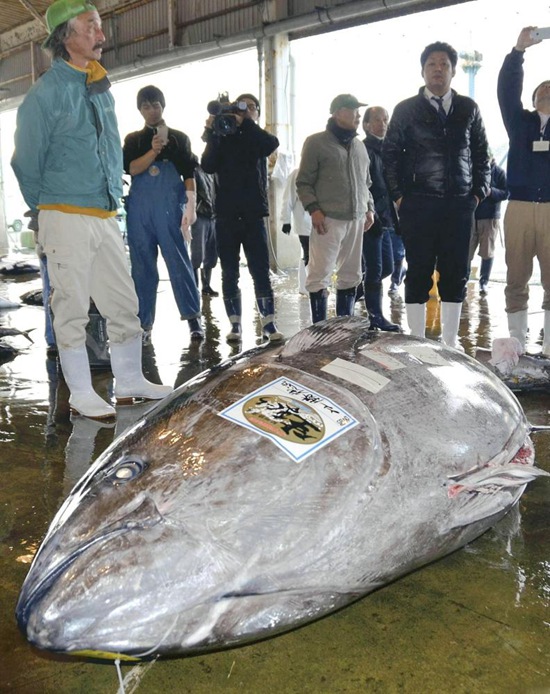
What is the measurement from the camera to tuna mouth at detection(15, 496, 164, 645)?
1.28 meters

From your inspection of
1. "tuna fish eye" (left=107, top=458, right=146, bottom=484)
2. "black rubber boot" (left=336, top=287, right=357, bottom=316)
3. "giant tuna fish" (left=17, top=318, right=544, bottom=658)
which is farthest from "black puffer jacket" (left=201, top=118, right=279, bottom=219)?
"tuna fish eye" (left=107, top=458, right=146, bottom=484)

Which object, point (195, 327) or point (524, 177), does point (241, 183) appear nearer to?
point (195, 327)

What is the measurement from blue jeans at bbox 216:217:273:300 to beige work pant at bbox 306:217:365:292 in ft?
1.29

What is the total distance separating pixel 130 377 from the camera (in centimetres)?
407

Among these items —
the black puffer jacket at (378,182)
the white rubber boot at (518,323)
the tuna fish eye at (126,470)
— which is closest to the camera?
the tuna fish eye at (126,470)

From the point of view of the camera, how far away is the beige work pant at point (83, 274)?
354 cm

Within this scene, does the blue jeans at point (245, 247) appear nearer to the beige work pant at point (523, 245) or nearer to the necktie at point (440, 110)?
the necktie at point (440, 110)

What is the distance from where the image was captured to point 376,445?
1586 mm

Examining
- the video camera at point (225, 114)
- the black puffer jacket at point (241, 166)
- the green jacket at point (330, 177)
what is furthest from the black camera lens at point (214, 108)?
the green jacket at point (330, 177)

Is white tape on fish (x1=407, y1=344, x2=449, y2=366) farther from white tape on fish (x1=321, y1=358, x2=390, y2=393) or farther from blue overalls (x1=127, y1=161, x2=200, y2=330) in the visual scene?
blue overalls (x1=127, y1=161, x2=200, y2=330)

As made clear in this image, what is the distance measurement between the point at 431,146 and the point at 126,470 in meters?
3.71

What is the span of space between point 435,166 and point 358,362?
2.97 metres

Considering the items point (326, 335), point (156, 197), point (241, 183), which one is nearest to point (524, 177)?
point (241, 183)

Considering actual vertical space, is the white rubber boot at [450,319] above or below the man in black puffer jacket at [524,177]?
below
